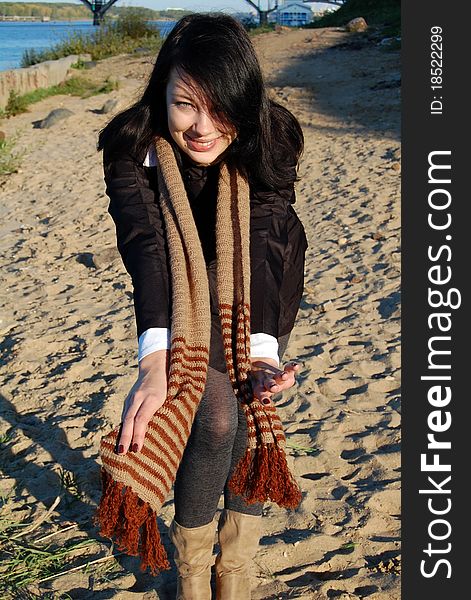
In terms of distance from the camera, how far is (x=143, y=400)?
73.9 inches

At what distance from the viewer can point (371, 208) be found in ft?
22.1

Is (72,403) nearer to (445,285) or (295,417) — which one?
(295,417)

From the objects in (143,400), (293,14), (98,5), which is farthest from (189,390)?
(98,5)

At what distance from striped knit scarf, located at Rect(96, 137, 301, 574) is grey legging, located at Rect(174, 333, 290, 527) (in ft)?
0.16

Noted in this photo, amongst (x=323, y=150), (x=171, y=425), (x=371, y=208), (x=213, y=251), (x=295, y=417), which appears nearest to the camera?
(x=171, y=425)

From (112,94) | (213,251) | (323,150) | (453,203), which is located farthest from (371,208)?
(112,94)

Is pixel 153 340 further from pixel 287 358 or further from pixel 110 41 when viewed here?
pixel 110 41

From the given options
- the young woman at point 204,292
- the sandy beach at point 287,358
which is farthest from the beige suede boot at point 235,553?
the sandy beach at point 287,358

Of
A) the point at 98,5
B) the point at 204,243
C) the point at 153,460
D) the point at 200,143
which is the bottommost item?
the point at 153,460

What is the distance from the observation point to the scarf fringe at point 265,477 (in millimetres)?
1997

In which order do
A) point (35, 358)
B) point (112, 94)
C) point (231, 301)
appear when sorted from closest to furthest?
1. point (231, 301)
2. point (35, 358)
3. point (112, 94)

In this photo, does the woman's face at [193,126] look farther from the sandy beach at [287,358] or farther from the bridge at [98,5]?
the bridge at [98,5]

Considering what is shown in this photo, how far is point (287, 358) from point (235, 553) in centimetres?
206

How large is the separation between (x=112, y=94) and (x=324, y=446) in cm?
1134
